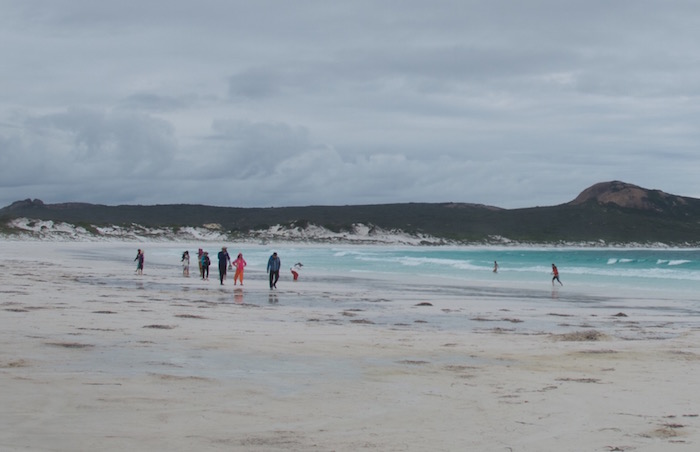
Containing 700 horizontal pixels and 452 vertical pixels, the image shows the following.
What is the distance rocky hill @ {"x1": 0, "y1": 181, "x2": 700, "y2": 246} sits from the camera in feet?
477

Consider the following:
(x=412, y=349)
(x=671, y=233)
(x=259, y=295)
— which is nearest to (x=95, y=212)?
(x=671, y=233)

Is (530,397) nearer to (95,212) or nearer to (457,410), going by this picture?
(457,410)

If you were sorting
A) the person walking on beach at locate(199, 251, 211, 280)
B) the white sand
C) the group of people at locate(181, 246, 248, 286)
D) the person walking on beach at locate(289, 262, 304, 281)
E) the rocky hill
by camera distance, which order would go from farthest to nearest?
the rocky hill < the person walking on beach at locate(289, 262, 304, 281) < the person walking on beach at locate(199, 251, 211, 280) < the group of people at locate(181, 246, 248, 286) < the white sand

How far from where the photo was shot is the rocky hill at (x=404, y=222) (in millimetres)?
145500

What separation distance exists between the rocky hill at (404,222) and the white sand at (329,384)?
11631 cm

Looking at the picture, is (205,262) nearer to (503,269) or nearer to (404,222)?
(503,269)

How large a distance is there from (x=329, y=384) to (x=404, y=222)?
155 m

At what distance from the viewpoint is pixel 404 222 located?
164 meters

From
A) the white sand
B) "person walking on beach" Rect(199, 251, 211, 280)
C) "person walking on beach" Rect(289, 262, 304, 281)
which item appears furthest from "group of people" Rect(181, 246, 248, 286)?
the white sand

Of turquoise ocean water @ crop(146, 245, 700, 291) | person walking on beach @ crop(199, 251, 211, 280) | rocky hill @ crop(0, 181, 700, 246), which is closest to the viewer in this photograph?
person walking on beach @ crop(199, 251, 211, 280)

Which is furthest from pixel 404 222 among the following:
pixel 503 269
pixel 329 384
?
pixel 329 384

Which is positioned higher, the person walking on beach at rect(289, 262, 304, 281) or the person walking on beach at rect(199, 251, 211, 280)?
the person walking on beach at rect(199, 251, 211, 280)

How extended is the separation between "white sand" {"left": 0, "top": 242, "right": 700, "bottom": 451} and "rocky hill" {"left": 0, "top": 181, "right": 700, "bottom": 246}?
11631 centimetres

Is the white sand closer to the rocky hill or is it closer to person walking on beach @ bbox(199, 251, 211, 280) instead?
person walking on beach @ bbox(199, 251, 211, 280)
